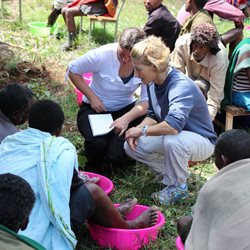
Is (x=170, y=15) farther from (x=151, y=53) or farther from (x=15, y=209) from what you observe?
(x=15, y=209)

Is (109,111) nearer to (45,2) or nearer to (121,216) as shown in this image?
(121,216)

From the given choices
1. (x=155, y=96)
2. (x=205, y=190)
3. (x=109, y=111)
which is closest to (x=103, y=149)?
(x=109, y=111)

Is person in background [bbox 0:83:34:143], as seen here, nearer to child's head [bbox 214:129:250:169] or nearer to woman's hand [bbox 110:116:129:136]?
woman's hand [bbox 110:116:129:136]

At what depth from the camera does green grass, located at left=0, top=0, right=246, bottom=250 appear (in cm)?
340

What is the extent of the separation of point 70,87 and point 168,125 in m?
2.22

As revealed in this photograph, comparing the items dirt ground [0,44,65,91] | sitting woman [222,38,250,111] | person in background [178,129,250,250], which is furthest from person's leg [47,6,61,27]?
person in background [178,129,250,250]

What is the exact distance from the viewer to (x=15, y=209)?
187 cm

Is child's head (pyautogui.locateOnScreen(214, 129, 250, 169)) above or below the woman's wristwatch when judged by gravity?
above

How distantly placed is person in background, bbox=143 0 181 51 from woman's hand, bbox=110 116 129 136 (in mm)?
2082

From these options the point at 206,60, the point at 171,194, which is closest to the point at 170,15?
the point at 206,60

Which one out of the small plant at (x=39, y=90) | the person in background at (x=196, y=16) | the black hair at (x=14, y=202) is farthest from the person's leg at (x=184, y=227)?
the small plant at (x=39, y=90)

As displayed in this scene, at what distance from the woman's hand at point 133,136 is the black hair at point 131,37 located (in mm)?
596

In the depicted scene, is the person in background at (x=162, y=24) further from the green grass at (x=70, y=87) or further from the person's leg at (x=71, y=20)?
the person's leg at (x=71, y=20)

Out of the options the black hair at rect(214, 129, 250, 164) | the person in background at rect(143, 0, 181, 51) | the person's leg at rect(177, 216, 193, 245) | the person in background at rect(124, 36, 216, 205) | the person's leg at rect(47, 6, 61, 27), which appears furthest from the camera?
the person's leg at rect(47, 6, 61, 27)
